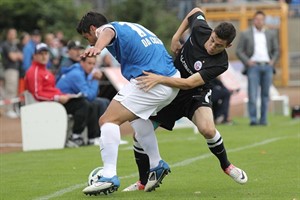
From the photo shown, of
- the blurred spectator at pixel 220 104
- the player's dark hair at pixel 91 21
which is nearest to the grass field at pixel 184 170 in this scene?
the player's dark hair at pixel 91 21

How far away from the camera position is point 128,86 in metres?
9.22

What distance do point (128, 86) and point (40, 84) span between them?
6.78m

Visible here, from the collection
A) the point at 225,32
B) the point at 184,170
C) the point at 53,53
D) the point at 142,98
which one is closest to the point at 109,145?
the point at 142,98

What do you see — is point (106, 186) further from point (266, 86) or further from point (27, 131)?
point (266, 86)

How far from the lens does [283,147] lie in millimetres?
14008

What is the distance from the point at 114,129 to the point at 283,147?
18.1ft

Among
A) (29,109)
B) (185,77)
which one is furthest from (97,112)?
(185,77)

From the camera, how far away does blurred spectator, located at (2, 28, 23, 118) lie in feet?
77.4

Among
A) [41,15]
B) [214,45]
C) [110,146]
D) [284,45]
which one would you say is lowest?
[284,45]

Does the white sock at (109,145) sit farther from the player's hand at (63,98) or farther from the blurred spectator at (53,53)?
the blurred spectator at (53,53)

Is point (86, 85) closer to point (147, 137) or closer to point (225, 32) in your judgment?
point (147, 137)

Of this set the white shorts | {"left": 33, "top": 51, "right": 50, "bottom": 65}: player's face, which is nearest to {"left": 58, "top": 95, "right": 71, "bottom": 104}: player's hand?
{"left": 33, "top": 51, "right": 50, "bottom": 65}: player's face

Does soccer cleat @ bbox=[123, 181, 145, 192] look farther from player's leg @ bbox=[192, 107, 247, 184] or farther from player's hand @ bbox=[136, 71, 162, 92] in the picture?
player's hand @ bbox=[136, 71, 162, 92]

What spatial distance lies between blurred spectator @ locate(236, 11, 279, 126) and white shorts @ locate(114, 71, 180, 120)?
1009 cm
